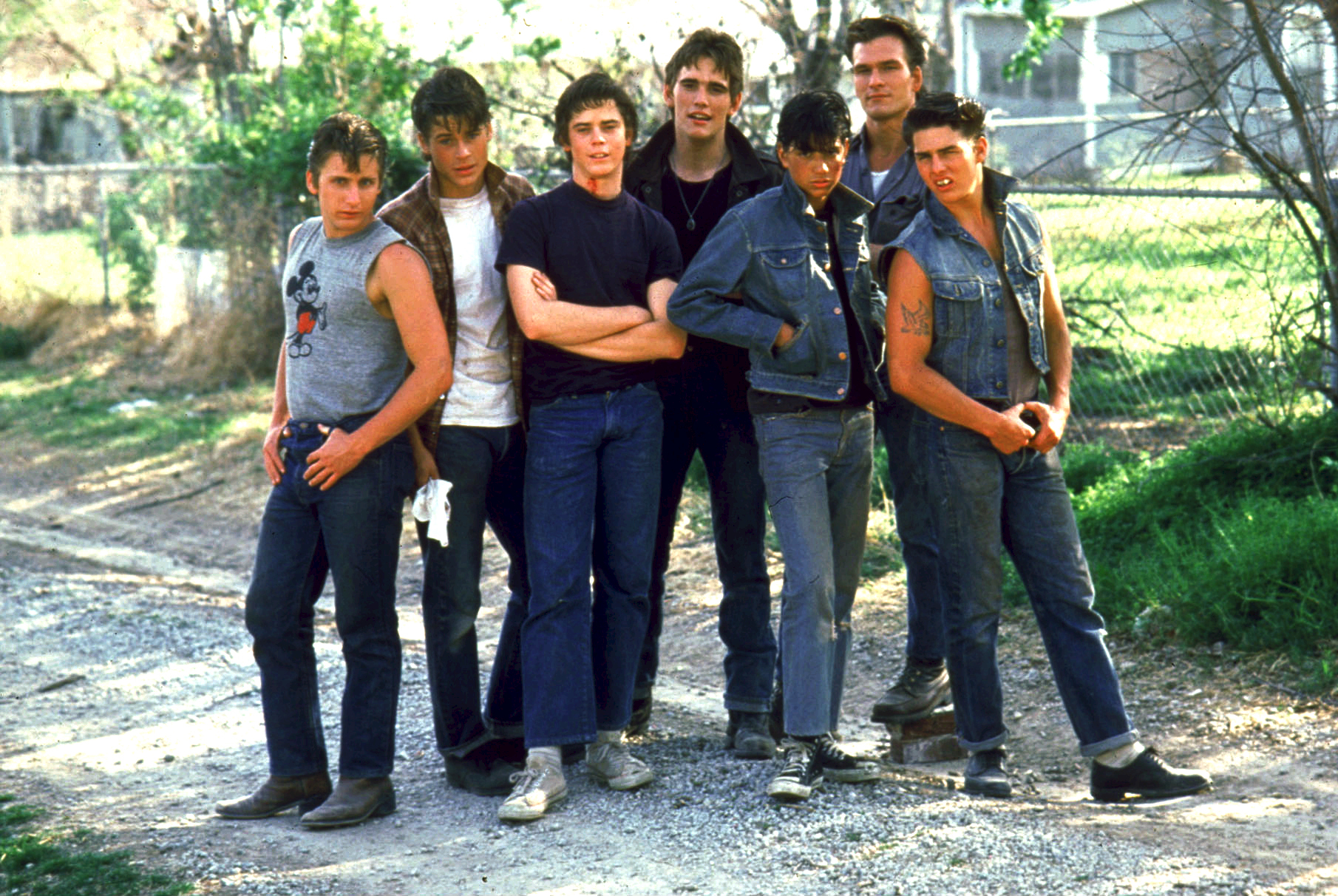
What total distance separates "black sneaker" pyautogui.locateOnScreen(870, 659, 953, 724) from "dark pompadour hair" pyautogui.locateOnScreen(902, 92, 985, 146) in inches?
73.4

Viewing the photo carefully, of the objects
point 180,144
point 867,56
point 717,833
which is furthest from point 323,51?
point 717,833

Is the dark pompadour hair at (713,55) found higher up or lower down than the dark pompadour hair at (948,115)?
higher up

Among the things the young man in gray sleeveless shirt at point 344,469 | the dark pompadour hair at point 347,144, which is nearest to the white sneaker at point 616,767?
the young man in gray sleeveless shirt at point 344,469

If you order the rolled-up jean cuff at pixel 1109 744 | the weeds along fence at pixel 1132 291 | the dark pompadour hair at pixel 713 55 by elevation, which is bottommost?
the rolled-up jean cuff at pixel 1109 744

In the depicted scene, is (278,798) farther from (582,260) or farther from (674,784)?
(582,260)

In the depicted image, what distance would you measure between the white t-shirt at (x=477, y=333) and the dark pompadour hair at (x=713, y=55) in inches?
33.5

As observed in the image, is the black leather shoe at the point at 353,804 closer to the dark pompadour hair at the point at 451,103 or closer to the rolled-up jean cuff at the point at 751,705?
the rolled-up jean cuff at the point at 751,705

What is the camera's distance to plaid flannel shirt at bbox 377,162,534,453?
4.21m

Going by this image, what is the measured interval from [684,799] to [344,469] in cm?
141

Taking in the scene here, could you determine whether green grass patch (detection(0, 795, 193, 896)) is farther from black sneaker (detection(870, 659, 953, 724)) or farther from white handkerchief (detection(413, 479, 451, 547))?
black sneaker (detection(870, 659, 953, 724))

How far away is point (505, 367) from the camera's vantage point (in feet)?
14.1

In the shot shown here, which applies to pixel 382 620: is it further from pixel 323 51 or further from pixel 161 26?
pixel 161 26

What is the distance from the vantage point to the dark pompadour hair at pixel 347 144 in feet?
13.1

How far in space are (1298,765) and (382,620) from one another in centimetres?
289
